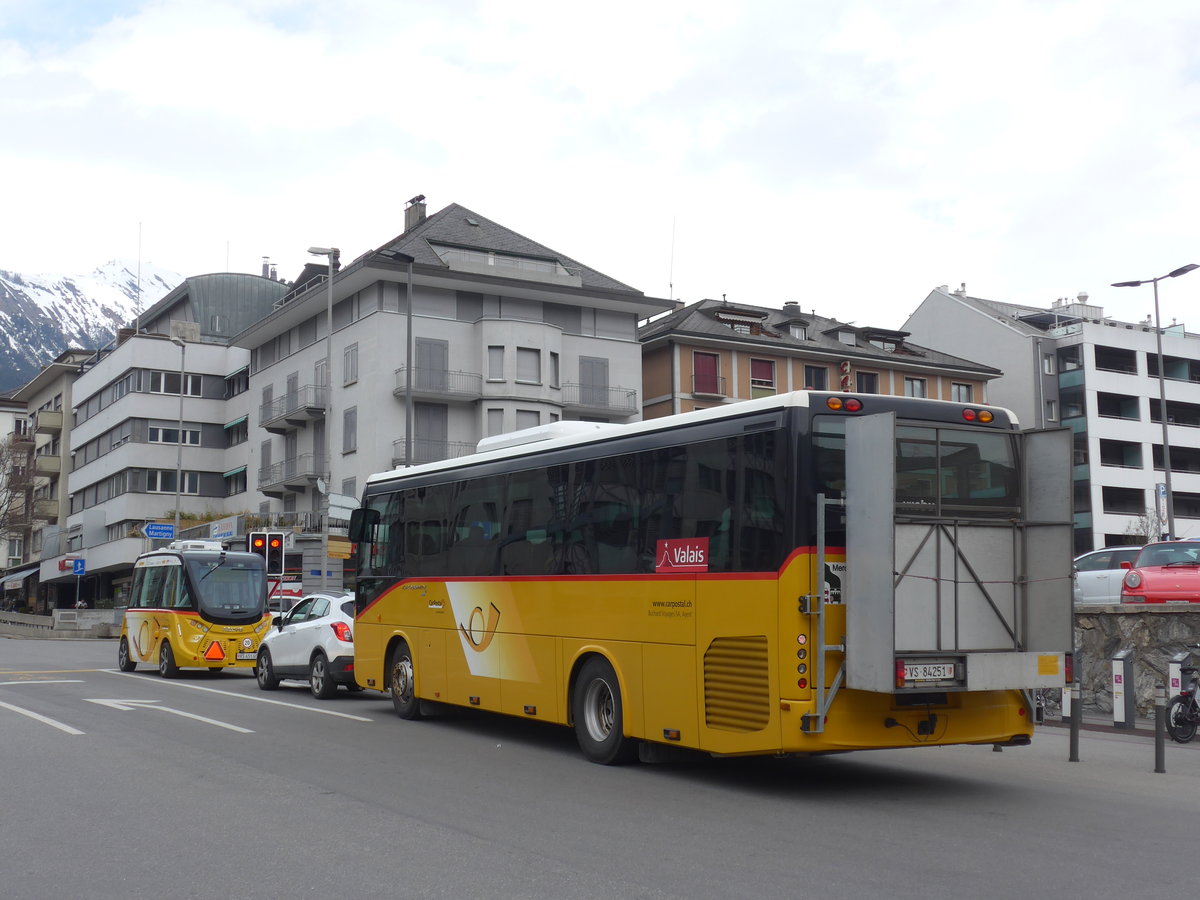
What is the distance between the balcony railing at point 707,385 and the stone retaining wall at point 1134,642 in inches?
1599

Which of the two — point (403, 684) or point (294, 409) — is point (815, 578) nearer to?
point (403, 684)

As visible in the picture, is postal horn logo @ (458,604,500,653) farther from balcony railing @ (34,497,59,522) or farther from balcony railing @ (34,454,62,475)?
balcony railing @ (34,454,62,475)

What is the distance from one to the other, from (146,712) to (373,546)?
3.55 m

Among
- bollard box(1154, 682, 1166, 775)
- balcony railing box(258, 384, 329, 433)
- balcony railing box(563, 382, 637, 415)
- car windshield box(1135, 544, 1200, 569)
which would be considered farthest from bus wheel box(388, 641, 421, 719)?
balcony railing box(563, 382, 637, 415)

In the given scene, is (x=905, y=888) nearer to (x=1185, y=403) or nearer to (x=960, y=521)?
(x=960, y=521)

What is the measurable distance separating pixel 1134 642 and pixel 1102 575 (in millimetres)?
6217

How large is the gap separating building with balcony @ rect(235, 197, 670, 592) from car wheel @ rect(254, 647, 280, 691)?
92.1 feet

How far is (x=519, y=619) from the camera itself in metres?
13.6

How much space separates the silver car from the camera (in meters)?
23.2

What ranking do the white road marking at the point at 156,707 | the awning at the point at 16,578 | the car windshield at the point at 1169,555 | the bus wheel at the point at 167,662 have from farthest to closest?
1. the awning at the point at 16,578
2. the bus wheel at the point at 167,662
3. the car windshield at the point at 1169,555
4. the white road marking at the point at 156,707

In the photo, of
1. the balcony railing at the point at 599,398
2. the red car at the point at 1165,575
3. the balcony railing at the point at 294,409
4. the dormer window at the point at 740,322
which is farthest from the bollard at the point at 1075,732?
the dormer window at the point at 740,322

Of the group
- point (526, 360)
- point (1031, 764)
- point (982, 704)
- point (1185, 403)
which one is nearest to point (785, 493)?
point (982, 704)

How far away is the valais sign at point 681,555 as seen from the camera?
10812mm

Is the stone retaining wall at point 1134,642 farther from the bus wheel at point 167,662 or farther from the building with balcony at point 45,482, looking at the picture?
the building with balcony at point 45,482
